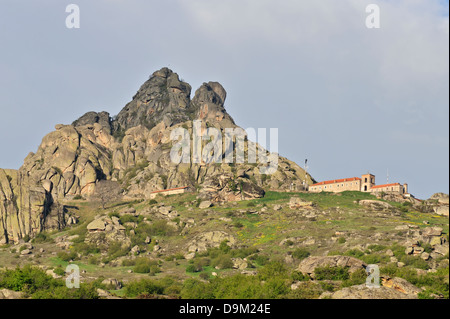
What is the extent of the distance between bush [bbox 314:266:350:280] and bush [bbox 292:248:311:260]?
29555mm

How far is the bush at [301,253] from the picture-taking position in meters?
114

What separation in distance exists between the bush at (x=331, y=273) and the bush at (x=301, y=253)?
97.0ft

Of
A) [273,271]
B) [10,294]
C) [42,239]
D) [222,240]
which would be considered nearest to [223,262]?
[222,240]

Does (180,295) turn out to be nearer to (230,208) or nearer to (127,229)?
(127,229)

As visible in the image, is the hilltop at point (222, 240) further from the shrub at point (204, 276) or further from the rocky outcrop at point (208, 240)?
the shrub at point (204, 276)

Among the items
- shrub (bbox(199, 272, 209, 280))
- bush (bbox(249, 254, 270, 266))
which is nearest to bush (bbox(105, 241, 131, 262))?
shrub (bbox(199, 272, 209, 280))

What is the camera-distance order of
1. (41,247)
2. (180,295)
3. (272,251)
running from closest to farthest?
1. (180,295)
2. (272,251)
3. (41,247)

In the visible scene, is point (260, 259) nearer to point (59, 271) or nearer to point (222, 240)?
point (222, 240)

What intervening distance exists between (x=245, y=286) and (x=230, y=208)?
79088mm

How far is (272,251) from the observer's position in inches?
4850

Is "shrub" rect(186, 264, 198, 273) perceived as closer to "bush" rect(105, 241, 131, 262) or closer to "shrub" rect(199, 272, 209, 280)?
"shrub" rect(199, 272, 209, 280)

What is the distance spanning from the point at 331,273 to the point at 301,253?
3261cm
